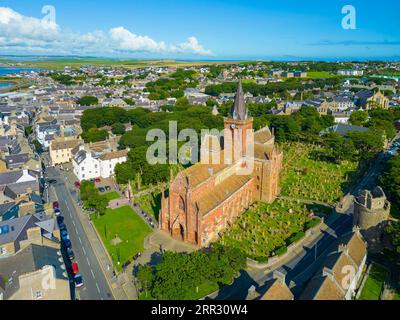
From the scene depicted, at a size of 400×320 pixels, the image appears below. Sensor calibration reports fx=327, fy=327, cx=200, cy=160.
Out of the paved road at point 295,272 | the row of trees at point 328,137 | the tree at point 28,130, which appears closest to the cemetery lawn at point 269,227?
the paved road at point 295,272

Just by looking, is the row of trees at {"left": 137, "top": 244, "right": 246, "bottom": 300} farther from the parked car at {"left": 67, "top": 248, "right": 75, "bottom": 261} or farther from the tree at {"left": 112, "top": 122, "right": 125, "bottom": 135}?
the tree at {"left": 112, "top": 122, "right": 125, "bottom": 135}

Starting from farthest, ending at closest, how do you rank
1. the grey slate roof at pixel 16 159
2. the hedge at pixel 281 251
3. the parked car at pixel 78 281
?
1. the grey slate roof at pixel 16 159
2. the hedge at pixel 281 251
3. the parked car at pixel 78 281

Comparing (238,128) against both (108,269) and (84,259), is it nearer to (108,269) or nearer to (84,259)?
(108,269)

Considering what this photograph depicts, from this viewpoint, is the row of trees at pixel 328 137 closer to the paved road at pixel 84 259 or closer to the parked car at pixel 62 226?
the paved road at pixel 84 259

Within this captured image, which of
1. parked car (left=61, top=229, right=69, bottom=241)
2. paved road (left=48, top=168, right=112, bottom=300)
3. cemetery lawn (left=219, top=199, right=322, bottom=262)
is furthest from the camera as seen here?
parked car (left=61, top=229, right=69, bottom=241)

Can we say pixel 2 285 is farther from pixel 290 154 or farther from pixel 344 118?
pixel 344 118

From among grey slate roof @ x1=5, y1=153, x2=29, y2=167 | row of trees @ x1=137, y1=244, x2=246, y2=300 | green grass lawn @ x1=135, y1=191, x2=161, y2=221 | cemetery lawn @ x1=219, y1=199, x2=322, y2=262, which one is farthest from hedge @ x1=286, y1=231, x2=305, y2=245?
grey slate roof @ x1=5, y1=153, x2=29, y2=167
